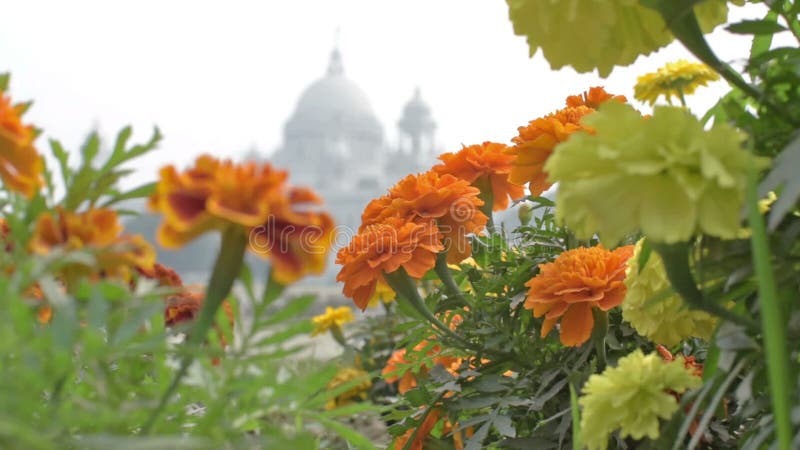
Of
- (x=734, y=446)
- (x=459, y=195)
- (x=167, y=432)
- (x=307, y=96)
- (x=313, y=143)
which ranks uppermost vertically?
(x=307, y=96)

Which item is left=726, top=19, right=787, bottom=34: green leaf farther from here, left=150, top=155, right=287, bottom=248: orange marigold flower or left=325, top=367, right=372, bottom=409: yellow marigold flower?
left=325, top=367, right=372, bottom=409: yellow marigold flower

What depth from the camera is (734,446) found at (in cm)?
65

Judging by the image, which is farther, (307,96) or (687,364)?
(307,96)

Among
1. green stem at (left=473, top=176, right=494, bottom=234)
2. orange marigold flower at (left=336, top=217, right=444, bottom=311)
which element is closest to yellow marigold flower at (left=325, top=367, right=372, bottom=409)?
green stem at (left=473, top=176, right=494, bottom=234)

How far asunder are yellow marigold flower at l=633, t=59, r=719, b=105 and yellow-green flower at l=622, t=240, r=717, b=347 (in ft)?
2.06

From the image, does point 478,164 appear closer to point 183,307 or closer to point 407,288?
point 407,288

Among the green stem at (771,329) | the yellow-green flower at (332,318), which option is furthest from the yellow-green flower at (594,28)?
the yellow-green flower at (332,318)

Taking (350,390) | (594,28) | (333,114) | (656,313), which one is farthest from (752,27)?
(333,114)

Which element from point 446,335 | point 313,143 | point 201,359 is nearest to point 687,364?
point 446,335

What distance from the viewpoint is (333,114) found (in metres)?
28.2

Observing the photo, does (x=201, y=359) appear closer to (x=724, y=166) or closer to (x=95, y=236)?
(x=95, y=236)

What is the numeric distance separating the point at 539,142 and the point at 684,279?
1.11ft

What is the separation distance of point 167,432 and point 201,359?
0.04 m

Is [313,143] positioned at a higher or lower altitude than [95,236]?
higher
